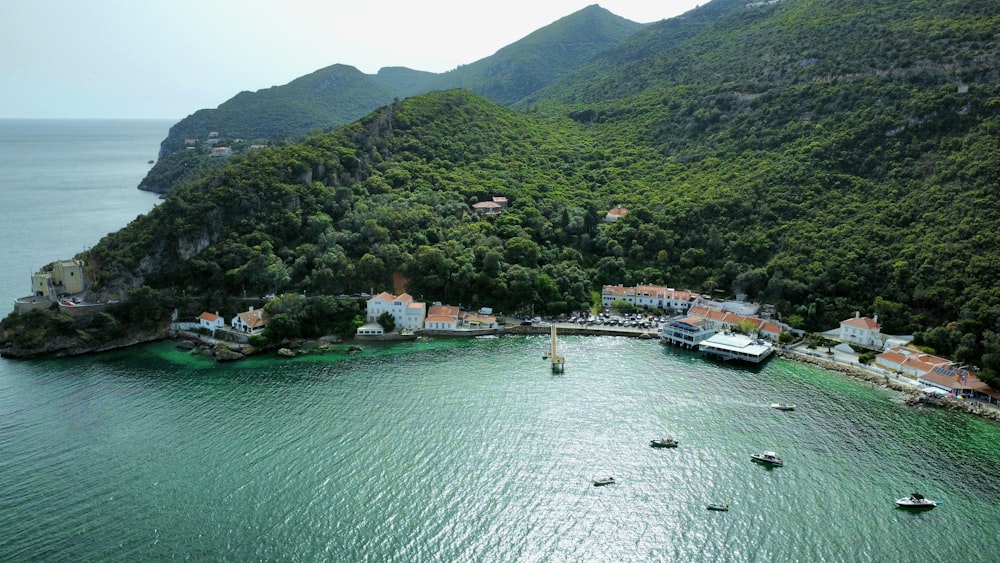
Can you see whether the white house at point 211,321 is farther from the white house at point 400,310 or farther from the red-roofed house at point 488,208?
the red-roofed house at point 488,208

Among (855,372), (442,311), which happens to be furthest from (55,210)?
(855,372)

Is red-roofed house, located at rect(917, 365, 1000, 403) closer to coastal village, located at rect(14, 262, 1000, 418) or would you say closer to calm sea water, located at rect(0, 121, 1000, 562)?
coastal village, located at rect(14, 262, 1000, 418)

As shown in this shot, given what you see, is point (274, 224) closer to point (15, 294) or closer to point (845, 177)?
point (15, 294)

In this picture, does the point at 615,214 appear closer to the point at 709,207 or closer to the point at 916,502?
the point at 709,207

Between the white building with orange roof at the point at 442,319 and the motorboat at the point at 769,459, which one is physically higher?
the white building with orange roof at the point at 442,319

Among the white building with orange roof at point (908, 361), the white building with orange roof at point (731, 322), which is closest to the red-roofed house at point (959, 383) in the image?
the white building with orange roof at point (908, 361)
